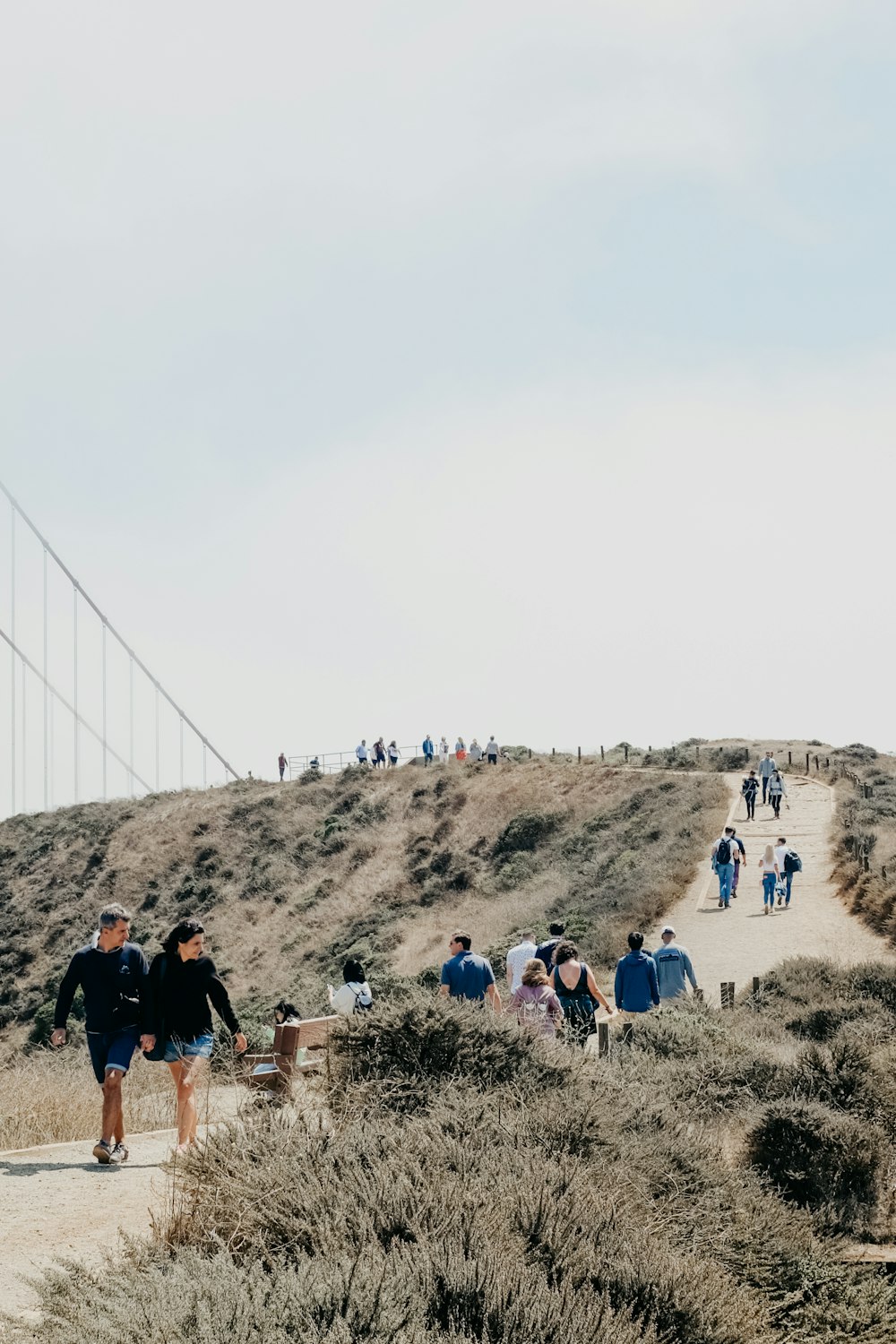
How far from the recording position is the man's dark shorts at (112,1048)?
8.39 meters

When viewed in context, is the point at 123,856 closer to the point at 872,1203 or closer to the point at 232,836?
the point at 232,836

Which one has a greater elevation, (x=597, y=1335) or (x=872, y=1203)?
(x=597, y=1335)

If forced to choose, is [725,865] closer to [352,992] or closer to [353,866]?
[352,992]

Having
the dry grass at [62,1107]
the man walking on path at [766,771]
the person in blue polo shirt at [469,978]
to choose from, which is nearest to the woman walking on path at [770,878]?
the man walking on path at [766,771]

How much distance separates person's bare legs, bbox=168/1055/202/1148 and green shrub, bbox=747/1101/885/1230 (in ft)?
11.7

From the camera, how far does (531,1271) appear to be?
5020mm

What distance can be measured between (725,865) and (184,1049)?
2078cm

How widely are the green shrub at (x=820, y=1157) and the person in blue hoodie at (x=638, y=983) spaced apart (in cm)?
343

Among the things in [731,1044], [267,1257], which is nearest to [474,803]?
[731,1044]

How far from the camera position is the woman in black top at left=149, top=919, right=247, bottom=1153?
8453mm

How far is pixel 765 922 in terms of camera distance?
2658 cm

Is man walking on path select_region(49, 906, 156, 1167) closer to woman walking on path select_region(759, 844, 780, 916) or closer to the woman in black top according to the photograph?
the woman in black top

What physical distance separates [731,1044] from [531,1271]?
7111 millimetres

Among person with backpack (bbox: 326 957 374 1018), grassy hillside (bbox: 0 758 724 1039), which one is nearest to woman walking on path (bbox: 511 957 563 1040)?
person with backpack (bbox: 326 957 374 1018)
